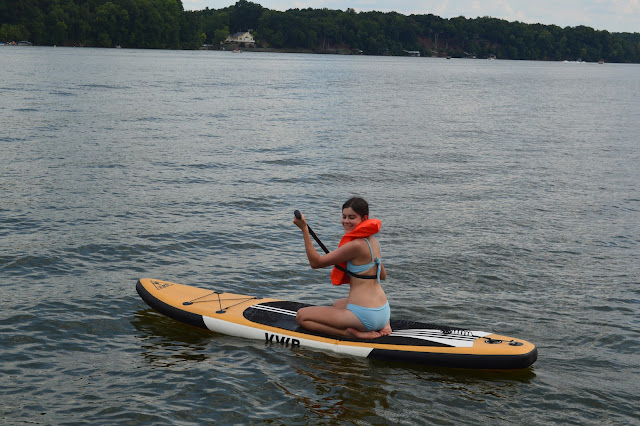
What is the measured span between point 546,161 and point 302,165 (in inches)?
391

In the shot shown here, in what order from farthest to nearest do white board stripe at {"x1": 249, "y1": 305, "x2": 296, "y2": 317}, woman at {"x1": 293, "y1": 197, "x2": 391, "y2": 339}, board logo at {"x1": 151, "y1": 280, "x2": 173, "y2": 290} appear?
board logo at {"x1": 151, "y1": 280, "x2": 173, "y2": 290} → white board stripe at {"x1": 249, "y1": 305, "x2": 296, "y2": 317} → woman at {"x1": 293, "y1": 197, "x2": 391, "y2": 339}

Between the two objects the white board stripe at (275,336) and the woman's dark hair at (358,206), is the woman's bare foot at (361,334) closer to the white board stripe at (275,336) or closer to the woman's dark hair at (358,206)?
the white board stripe at (275,336)

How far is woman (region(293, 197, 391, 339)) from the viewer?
26.6 feet

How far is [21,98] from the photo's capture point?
129ft

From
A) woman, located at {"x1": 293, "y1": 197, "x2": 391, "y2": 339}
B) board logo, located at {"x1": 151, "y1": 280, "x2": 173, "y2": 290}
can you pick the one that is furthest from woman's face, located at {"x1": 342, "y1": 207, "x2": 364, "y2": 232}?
board logo, located at {"x1": 151, "y1": 280, "x2": 173, "y2": 290}

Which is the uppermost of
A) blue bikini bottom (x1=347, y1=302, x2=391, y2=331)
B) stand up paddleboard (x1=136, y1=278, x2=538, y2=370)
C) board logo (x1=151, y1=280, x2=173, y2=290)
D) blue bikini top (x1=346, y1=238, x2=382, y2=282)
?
blue bikini top (x1=346, y1=238, x2=382, y2=282)

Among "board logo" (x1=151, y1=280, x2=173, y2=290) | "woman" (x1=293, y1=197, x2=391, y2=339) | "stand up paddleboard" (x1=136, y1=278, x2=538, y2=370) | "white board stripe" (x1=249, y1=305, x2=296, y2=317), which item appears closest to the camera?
"woman" (x1=293, y1=197, x2=391, y2=339)

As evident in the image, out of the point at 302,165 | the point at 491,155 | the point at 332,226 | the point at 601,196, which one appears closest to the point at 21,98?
the point at 302,165

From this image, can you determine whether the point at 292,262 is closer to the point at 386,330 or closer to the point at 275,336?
the point at 275,336

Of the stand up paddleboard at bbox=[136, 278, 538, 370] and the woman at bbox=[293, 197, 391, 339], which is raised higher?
the woman at bbox=[293, 197, 391, 339]

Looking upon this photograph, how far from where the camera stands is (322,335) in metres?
9.06

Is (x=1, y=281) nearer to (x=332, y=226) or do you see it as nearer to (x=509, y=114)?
A: (x=332, y=226)

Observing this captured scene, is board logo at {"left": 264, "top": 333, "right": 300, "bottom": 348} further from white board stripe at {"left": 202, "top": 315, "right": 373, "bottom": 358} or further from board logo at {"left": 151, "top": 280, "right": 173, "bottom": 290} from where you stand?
board logo at {"left": 151, "top": 280, "right": 173, "bottom": 290}

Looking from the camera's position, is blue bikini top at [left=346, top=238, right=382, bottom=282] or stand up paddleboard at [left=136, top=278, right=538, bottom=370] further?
stand up paddleboard at [left=136, top=278, right=538, bottom=370]
